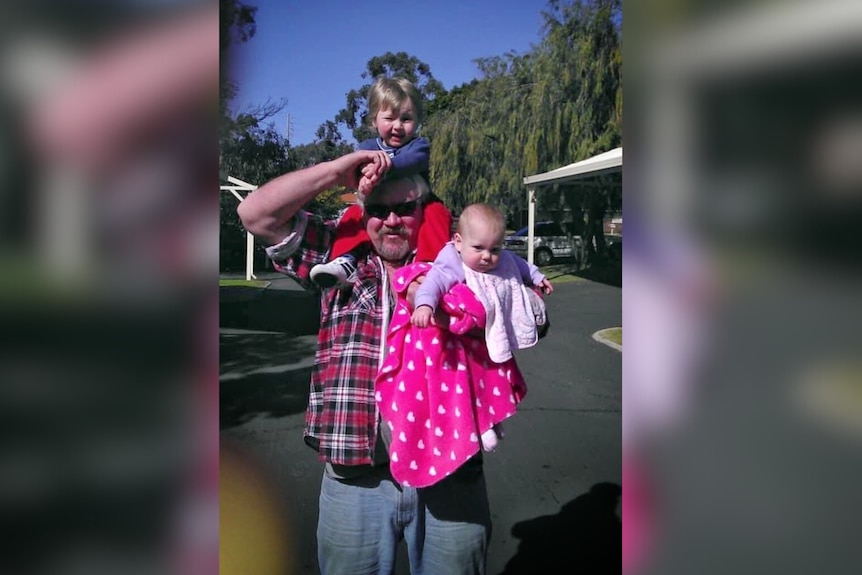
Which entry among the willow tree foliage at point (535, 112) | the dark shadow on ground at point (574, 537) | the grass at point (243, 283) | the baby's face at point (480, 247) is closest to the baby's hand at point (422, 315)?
the baby's face at point (480, 247)

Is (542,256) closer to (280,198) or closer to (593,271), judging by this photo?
(593,271)

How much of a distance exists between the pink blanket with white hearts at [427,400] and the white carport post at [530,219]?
0.20m

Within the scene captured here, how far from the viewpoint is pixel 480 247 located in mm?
1420

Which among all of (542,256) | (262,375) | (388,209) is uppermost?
(388,209)

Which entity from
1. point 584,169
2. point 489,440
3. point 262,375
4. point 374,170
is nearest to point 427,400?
point 489,440

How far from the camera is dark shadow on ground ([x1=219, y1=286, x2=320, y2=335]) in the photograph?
58.4 inches

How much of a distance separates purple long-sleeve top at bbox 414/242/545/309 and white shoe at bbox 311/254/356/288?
178 mm

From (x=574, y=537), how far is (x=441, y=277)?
0.75m
